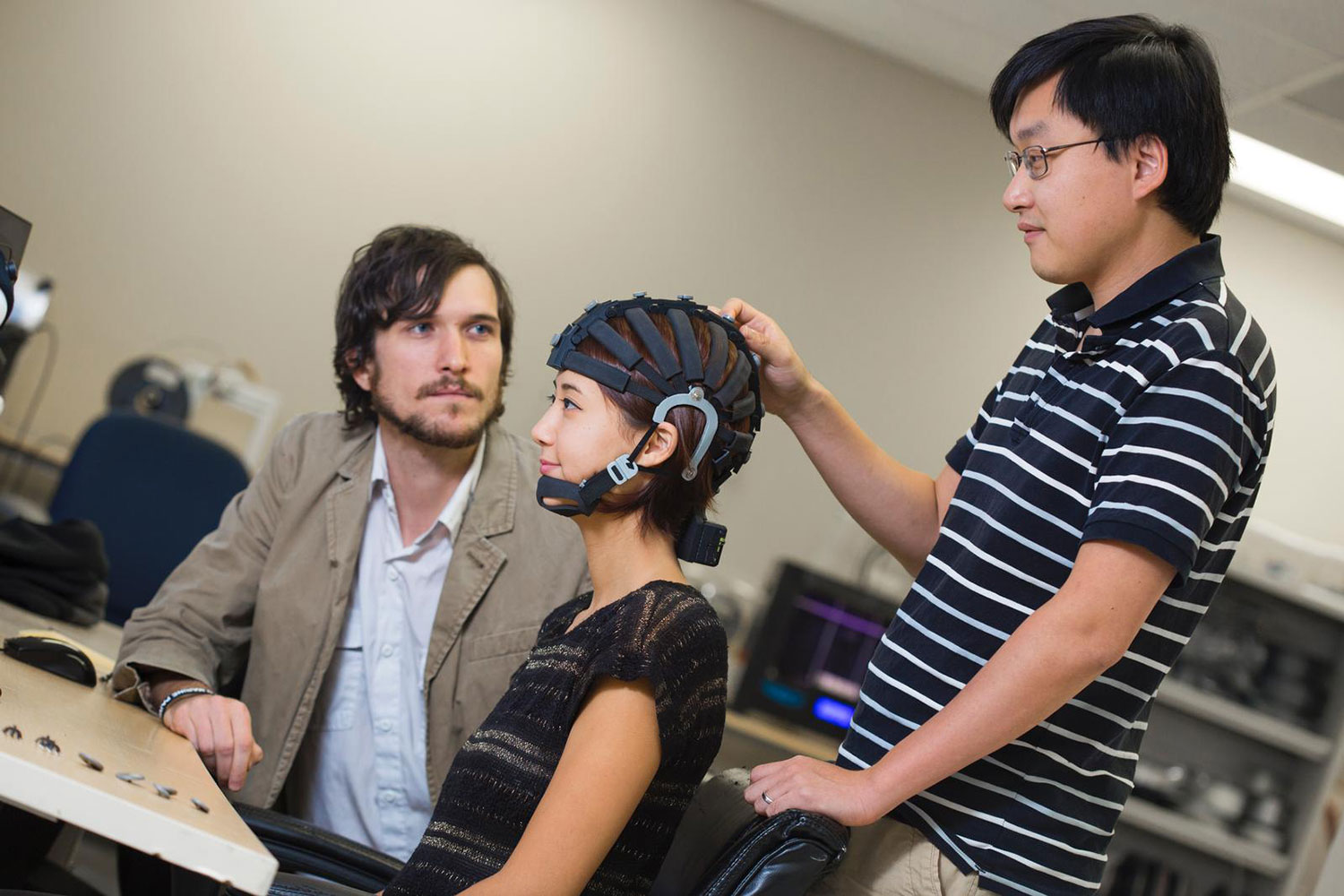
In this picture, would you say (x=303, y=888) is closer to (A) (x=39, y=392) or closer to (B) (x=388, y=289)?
(B) (x=388, y=289)

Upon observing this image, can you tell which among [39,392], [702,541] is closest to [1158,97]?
[702,541]

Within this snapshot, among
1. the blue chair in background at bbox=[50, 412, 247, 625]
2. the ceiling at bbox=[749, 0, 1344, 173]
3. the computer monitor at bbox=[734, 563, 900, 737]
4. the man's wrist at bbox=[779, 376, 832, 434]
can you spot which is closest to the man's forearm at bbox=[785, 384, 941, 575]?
the man's wrist at bbox=[779, 376, 832, 434]

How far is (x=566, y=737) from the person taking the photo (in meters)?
1.31

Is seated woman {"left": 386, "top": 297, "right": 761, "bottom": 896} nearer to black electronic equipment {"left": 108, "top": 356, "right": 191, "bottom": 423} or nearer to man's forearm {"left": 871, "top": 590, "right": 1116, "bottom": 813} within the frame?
man's forearm {"left": 871, "top": 590, "right": 1116, "bottom": 813}

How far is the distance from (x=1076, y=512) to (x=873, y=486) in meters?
0.40

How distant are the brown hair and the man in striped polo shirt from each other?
274mm

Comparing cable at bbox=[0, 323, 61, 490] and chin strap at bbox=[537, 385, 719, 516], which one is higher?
chin strap at bbox=[537, 385, 719, 516]

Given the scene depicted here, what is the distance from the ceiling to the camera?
11.8 feet

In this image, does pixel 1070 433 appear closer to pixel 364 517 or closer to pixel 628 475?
pixel 628 475

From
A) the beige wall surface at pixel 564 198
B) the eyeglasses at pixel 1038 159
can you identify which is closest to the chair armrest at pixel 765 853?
the eyeglasses at pixel 1038 159

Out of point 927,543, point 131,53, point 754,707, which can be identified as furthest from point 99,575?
point 131,53

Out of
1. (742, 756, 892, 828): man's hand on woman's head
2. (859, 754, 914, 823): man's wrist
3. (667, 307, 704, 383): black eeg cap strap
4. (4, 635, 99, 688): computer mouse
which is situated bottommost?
(4, 635, 99, 688): computer mouse

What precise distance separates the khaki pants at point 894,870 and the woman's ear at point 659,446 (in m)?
0.46

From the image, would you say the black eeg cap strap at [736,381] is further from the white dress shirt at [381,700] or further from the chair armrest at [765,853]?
the white dress shirt at [381,700]
